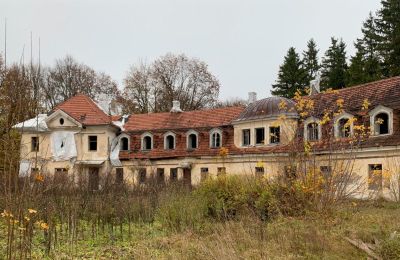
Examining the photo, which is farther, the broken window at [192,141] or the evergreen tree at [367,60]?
the evergreen tree at [367,60]

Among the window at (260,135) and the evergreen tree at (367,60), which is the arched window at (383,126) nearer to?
the window at (260,135)

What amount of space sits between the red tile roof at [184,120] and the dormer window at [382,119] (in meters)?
10.9

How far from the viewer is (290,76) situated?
168 feet

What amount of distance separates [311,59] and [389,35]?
13.4m

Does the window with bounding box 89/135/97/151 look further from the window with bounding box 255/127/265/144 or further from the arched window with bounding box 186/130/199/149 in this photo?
the window with bounding box 255/127/265/144

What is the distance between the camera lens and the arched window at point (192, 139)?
110 feet

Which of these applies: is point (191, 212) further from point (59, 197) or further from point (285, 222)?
point (59, 197)

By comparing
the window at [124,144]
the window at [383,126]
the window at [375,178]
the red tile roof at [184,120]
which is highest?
the red tile roof at [184,120]

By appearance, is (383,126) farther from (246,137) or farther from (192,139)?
(192,139)

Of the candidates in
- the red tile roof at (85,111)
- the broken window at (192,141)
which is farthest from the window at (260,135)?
the red tile roof at (85,111)

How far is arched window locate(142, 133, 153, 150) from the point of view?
35116 millimetres

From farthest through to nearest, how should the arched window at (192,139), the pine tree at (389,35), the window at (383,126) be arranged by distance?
the pine tree at (389,35)
the arched window at (192,139)
the window at (383,126)

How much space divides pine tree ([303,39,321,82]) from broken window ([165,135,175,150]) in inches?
977

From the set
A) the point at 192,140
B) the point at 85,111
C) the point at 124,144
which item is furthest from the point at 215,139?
the point at 85,111
